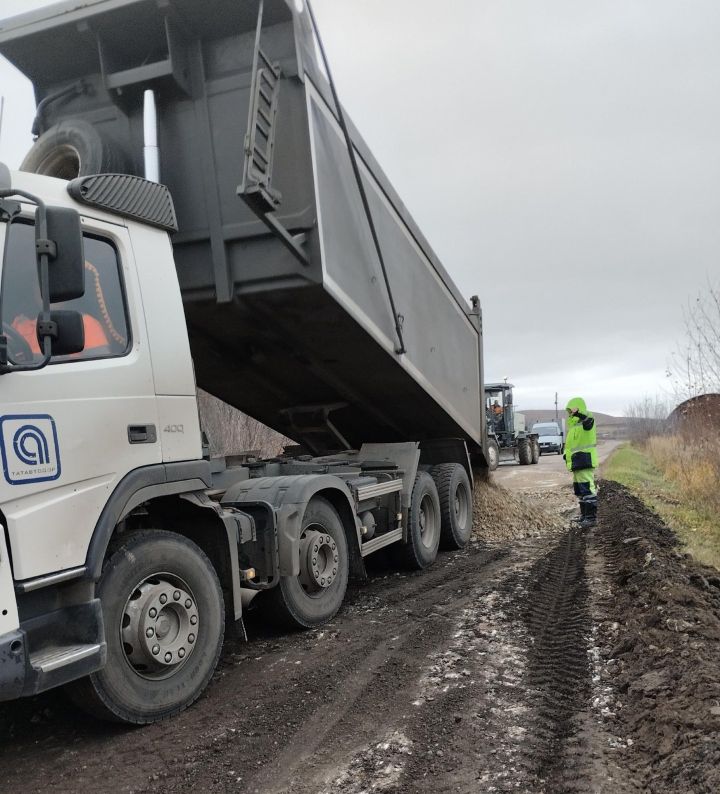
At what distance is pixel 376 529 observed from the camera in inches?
253

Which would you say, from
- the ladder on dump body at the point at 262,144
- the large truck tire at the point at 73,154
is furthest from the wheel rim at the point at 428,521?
the large truck tire at the point at 73,154

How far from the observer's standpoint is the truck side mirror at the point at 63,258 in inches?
Answer: 112

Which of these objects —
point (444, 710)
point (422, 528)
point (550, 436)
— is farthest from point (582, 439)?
point (550, 436)

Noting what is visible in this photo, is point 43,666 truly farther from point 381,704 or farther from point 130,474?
point 381,704

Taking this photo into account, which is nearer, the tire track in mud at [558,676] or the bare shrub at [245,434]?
the tire track in mud at [558,676]

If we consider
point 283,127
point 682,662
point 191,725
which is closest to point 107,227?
point 283,127

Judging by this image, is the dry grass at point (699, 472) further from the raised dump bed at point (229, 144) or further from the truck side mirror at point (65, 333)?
the truck side mirror at point (65, 333)

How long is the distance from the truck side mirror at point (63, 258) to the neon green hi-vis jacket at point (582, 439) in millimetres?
7372

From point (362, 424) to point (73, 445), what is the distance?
14.8 ft

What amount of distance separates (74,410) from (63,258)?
669 millimetres

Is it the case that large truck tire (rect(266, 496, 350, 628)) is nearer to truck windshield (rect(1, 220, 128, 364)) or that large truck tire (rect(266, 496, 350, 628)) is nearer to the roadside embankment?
truck windshield (rect(1, 220, 128, 364))

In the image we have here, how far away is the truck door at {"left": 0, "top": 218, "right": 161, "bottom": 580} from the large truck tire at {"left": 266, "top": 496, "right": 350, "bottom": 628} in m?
1.62

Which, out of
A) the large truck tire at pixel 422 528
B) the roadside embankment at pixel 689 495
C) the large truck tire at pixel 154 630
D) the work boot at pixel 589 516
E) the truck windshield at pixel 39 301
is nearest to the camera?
the truck windshield at pixel 39 301

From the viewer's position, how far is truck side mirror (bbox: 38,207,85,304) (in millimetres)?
2836
